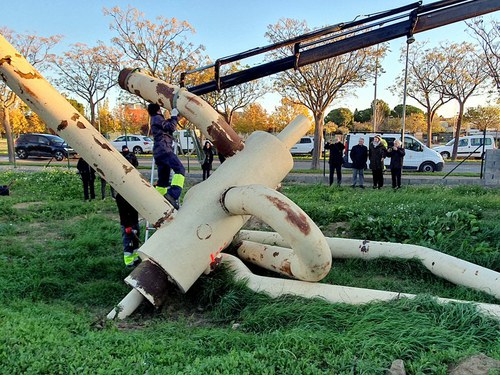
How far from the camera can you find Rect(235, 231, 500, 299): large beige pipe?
15.1ft

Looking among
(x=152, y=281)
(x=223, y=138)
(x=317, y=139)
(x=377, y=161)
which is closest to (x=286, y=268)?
(x=152, y=281)

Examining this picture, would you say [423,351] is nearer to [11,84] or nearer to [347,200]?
[11,84]

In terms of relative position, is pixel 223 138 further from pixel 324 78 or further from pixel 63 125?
pixel 324 78

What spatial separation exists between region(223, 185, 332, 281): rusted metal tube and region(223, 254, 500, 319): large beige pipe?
13 centimetres

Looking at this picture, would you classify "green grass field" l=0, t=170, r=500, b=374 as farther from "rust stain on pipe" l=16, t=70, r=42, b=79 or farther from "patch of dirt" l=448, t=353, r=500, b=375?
"rust stain on pipe" l=16, t=70, r=42, b=79

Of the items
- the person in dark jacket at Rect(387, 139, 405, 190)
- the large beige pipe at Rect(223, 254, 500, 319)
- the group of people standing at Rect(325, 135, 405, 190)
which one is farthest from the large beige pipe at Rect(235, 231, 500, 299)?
the person in dark jacket at Rect(387, 139, 405, 190)

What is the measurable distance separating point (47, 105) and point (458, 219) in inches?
247

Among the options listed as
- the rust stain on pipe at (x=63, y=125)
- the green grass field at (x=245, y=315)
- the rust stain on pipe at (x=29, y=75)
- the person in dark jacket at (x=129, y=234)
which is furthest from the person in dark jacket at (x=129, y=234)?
the rust stain on pipe at (x=29, y=75)

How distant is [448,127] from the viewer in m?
66.5

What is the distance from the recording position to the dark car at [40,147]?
28.4 meters

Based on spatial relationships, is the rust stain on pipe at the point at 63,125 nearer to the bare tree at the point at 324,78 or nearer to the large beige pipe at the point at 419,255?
the large beige pipe at the point at 419,255

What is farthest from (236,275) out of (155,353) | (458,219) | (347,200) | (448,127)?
(448,127)

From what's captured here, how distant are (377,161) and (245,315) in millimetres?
10109

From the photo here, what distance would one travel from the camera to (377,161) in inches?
521
